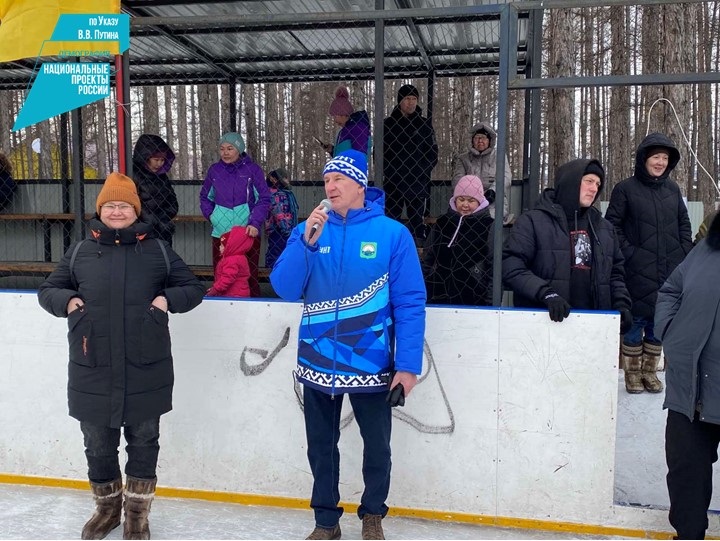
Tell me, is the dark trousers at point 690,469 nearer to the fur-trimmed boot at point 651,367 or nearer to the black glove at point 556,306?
the black glove at point 556,306

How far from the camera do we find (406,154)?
17.2 ft

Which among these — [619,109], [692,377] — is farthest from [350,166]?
[619,109]

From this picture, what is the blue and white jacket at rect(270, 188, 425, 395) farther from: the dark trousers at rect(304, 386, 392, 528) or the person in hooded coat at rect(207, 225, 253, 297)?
the person in hooded coat at rect(207, 225, 253, 297)

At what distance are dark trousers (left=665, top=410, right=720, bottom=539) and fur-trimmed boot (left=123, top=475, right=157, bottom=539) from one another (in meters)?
2.15

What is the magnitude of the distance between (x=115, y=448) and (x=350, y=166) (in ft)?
5.10

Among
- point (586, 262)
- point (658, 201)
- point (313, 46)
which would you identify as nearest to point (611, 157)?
point (313, 46)

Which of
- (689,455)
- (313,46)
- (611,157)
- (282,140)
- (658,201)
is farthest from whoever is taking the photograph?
(282,140)

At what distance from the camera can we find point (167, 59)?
642 cm

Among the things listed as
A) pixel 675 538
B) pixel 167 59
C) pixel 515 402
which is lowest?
pixel 675 538

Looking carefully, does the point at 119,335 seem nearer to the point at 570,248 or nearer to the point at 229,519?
the point at 229,519

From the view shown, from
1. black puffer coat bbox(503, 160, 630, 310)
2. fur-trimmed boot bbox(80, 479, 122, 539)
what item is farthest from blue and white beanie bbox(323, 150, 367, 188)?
fur-trimmed boot bbox(80, 479, 122, 539)

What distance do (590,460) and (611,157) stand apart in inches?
571

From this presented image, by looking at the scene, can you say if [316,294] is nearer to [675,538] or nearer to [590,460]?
[590,460]

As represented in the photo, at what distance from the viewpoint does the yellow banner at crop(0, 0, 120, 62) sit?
11.2 feet
